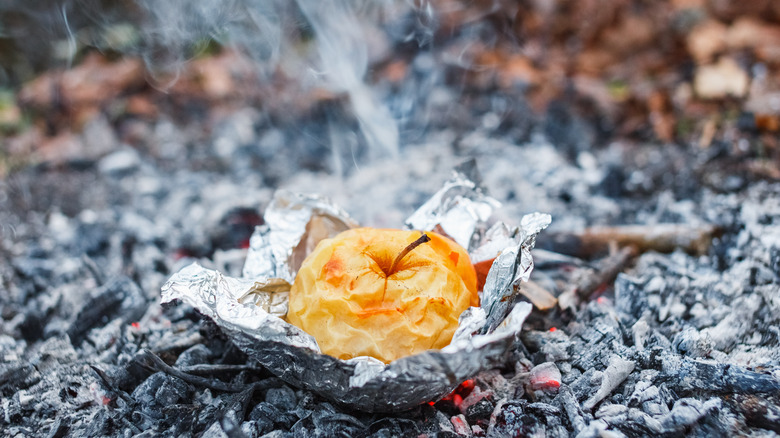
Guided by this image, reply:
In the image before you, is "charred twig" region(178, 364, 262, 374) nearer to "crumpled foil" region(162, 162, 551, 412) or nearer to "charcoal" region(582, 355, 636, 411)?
"crumpled foil" region(162, 162, 551, 412)

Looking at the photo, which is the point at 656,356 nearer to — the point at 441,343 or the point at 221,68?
the point at 441,343

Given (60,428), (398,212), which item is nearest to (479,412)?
(60,428)

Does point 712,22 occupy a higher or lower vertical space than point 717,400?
higher

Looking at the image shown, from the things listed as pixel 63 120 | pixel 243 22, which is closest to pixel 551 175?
pixel 243 22

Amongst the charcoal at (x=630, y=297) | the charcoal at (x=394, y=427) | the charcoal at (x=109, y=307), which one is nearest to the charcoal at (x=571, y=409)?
the charcoal at (x=394, y=427)

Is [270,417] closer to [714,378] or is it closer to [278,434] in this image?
[278,434]

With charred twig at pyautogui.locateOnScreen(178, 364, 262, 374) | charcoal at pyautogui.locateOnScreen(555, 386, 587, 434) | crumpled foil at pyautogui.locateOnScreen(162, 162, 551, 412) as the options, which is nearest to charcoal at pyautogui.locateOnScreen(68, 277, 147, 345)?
charred twig at pyautogui.locateOnScreen(178, 364, 262, 374)

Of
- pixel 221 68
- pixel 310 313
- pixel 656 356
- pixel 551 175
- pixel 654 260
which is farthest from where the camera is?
pixel 221 68
